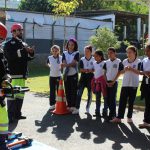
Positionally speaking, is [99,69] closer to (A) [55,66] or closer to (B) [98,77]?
(B) [98,77]

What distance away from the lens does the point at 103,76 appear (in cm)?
1020

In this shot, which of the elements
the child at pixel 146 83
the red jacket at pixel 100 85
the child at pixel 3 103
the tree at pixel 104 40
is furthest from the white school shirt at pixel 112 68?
the tree at pixel 104 40

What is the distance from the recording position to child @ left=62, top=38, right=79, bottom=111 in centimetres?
1071

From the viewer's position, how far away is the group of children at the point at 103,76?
30.3ft

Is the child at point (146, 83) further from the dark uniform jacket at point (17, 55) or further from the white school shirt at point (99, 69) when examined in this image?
the dark uniform jacket at point (17, 55)

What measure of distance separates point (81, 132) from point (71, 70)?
2.51m

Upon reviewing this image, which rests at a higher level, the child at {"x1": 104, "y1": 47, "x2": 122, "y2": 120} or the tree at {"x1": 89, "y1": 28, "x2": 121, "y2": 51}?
the tree at {"x1": 89, "y1": 28, "x2": 121, "y2": 51}

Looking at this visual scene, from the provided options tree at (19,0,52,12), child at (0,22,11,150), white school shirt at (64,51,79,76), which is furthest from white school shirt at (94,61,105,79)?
tree at (19,0,52,12)

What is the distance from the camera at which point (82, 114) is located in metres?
10.8

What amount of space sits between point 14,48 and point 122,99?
271 centimetres

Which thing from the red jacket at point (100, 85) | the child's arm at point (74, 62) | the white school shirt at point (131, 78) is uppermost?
the child's arm at point (74, 62)

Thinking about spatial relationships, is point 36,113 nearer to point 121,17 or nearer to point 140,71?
point 140,71

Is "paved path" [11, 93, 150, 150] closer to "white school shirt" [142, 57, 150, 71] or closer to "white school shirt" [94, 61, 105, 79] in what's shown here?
"white school shirt" [94, 61, 105, 79]

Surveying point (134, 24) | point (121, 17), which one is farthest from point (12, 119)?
point (134, 24)
